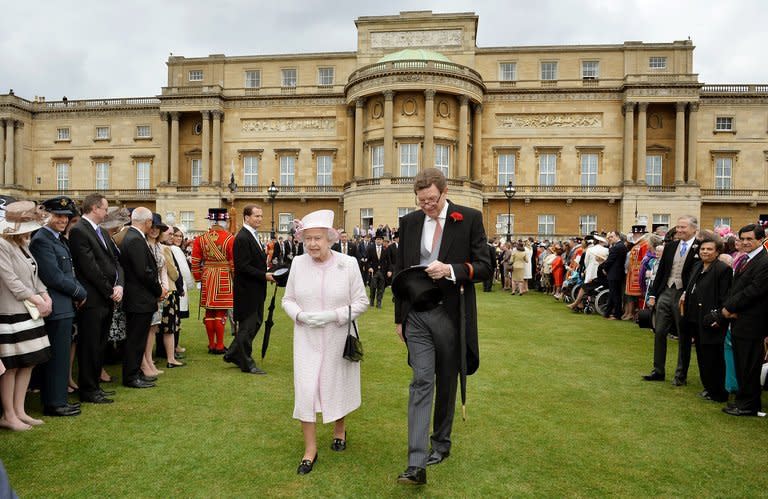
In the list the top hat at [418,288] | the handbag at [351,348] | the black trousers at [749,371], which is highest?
the top hat at [418,288]

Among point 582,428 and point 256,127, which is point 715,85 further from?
point 582,428

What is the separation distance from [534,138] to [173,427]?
4106 centimetres

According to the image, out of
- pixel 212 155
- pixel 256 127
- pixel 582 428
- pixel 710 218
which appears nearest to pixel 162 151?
pixel 212 155

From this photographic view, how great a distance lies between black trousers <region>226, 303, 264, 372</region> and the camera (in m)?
8.29

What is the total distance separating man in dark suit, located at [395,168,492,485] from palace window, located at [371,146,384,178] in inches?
1432

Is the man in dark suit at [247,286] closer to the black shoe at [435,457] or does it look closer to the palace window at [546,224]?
the black shoe at [435,457]

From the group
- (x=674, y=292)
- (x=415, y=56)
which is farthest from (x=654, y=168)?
(x=674, y=292)

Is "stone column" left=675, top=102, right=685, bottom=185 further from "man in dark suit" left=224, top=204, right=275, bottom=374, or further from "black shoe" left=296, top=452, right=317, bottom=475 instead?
"black shoe" left=296, top=452, right=317, bottom=475

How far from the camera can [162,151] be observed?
152 feet

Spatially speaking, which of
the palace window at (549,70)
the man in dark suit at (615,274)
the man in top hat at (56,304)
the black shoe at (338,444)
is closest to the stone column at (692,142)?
the palace window at (549,70)

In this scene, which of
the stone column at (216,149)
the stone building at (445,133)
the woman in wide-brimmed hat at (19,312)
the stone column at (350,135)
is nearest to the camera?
the woman in wide-brimmed hat at (19,312)

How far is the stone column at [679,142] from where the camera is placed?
4141cm

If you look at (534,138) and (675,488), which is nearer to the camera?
(675,488)

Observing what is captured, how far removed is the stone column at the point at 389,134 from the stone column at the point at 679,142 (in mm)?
20855
